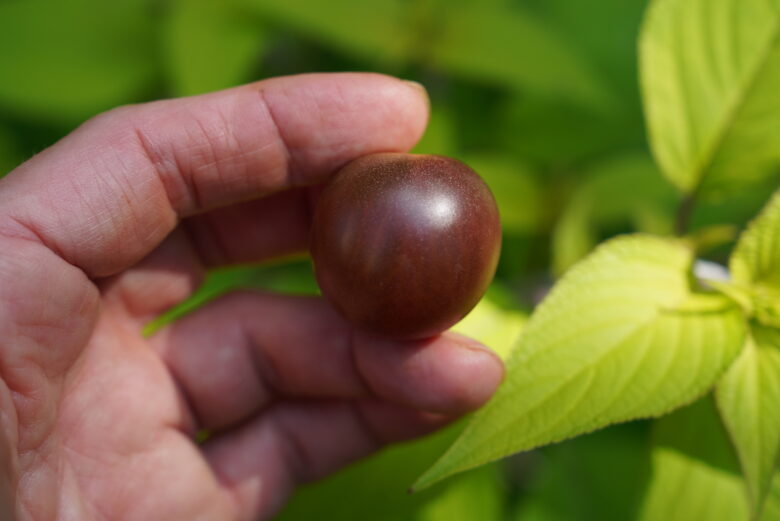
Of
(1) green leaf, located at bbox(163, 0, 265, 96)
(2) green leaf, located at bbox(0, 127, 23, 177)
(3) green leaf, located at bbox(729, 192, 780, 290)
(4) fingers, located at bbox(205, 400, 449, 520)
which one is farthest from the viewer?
(2) green leaf, located at bbox(0, 127, 23, 177)

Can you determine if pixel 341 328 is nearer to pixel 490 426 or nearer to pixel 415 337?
pixel 415 337

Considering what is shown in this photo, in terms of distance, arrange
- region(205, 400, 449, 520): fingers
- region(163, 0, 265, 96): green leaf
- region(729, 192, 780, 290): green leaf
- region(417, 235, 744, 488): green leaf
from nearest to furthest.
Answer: region(417, 235, 744, 488): green leaf, region(729, 192, 780, 290): green leaf, region(205, 400, 449, 520): fingers, region(163, 0, 265, 96): green leaf

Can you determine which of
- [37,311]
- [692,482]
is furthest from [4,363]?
[692,482]

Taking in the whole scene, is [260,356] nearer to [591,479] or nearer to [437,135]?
[437,135]

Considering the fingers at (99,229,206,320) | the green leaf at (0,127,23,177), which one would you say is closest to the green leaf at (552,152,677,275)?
the fingers at (99,229,206,320)

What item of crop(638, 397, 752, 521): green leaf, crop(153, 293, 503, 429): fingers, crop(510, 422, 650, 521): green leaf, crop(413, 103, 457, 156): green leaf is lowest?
crop(510, 422, 650, 521): green leaf

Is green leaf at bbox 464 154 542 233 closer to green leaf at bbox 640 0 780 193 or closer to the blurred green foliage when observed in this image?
the blurred green foliage

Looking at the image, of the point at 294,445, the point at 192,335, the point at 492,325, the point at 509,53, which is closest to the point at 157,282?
the point at 192,335

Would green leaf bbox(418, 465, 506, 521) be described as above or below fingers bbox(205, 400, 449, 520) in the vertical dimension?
below
